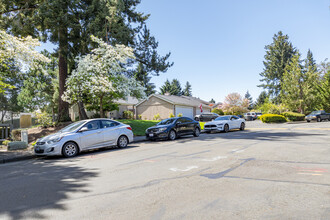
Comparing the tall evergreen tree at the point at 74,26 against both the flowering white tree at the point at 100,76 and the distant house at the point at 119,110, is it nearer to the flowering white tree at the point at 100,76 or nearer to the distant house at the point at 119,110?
the flowering white tree at the point at 100,76

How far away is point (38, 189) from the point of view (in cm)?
500

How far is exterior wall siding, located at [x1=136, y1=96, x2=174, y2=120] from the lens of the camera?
38.0 m

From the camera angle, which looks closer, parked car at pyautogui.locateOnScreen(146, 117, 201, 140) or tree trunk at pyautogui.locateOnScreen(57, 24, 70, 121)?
parked car at pyautogui.locateOnScreen(146, 117, 201, 140)

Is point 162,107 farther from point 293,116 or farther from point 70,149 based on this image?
point 70,149

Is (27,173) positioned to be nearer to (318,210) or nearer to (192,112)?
(318,210)

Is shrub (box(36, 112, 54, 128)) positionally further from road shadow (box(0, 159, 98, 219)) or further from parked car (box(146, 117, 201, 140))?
road shadow (box(0, 159, 98, 219))

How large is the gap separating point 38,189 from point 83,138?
5311 mm

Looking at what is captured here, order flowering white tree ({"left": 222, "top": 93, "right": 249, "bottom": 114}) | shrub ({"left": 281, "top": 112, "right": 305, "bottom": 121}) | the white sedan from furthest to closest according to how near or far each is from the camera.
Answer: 1. flowering white tree ({"left": 222, "top": 93, "right": 249, "bottom": 114})
2. shrub ({"left": 281, "top": 112, "right": 305, "bottom": 121})
3. the white sedan

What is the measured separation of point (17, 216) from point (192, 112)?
40.4 meters

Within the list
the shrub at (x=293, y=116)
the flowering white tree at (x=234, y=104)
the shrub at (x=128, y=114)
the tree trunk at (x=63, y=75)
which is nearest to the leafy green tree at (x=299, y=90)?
the shrub at (x=293, y=116)

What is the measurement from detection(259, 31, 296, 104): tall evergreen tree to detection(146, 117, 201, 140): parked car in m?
49.2

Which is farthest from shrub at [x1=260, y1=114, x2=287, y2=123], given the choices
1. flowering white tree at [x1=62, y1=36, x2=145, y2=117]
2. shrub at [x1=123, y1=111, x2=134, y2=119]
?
flowering white tree at [x1=62, y1=36, x2=145, y2=117]

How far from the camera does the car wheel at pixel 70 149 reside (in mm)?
9594

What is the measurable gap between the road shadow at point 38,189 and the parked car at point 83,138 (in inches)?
93.3
